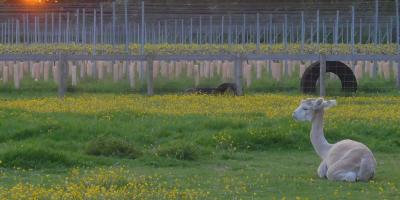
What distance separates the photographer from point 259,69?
39.6m

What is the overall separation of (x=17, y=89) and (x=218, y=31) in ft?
86.3

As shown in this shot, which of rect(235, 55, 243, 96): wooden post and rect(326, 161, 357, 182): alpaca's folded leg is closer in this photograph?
rect(326, 161, 357, 182): alpaca's folded leg

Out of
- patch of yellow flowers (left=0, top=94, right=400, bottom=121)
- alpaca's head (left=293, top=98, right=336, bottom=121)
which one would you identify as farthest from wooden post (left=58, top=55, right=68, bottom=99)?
alpaca's head (left=293, top=98, right=336, bottom=121)

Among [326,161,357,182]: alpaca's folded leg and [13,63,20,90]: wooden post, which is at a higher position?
[13,63,20,90]: wooden post

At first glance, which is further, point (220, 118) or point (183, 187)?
point (220, 118)

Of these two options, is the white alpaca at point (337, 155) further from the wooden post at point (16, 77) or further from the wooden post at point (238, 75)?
the wooden post at point (16, 77)

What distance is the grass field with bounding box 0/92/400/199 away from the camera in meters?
13.3

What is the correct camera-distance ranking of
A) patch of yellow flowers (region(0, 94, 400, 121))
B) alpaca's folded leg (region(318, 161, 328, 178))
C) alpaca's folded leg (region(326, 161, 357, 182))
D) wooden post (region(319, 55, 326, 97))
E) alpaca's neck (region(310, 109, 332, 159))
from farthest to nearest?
1. wooden post (region(319, 55, 326, 97))
2. patch of yellow flowers (region(0, 94, 400, 121))
3. alpaca's neck (region(310, 109, 332, 159))
4. alpaca's folded leg (region(318, 161, 328, 178))
5. alpaca's folded leg (region(326, 161, 357, 182))

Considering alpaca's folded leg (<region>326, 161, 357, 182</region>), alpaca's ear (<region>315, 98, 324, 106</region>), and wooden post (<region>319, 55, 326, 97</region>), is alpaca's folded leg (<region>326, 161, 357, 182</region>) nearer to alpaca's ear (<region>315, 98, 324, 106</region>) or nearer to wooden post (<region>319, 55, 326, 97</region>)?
alpaca's ear (<region>315, 98, 324, 106</region>)

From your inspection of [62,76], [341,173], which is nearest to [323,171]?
[341,173]

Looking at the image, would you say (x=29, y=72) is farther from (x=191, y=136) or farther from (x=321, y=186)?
(x=321, y=186)

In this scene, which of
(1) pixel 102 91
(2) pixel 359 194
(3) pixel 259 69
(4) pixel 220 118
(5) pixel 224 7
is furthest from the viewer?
(5) pixel 224 7

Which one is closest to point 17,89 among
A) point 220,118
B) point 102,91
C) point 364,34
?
point 102,91

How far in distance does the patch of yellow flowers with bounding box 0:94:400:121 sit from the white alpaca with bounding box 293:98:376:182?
6564mm
